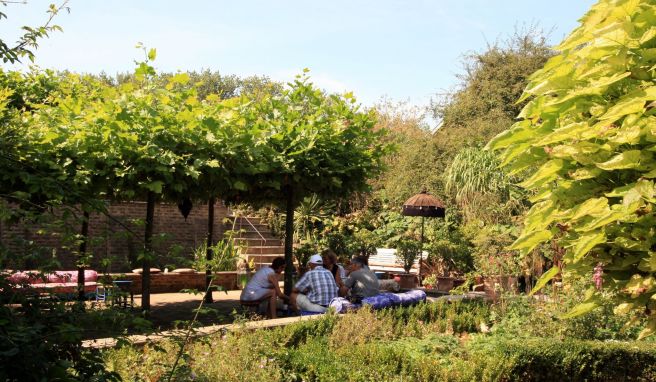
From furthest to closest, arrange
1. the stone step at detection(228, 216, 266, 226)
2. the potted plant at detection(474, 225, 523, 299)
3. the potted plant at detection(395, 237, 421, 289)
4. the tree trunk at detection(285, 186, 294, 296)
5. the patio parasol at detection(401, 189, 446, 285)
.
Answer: the stone step at detection(228, 216, 266, 226)
the potted plant at detection(395, 237, 421, 289)
the patio parasol at detection(401, 189, 446, 285)
the potted plant at detection(474, 225, 523, 299)
the tree trunk at detection(285, 186, 294, 296)

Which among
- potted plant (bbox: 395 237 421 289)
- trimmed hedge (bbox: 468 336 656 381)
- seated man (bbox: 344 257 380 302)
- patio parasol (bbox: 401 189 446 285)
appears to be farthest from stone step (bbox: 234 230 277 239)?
trimmed hedge (bbox: 468 336 656 381)

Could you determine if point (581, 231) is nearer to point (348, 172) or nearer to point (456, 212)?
point (348, 172)

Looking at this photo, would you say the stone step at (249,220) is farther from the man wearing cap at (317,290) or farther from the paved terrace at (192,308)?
the man wearing cap at (317,290)

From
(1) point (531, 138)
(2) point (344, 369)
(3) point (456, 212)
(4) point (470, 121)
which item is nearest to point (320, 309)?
(2) point (344, 369)

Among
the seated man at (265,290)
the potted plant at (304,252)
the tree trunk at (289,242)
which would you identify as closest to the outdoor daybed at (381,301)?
the seated man at (265,290)

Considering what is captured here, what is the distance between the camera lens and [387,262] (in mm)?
17453

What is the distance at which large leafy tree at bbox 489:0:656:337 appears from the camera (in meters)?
1.86

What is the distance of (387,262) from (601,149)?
51.3ft

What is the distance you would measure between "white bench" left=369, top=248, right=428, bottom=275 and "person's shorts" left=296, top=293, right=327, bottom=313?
720cm

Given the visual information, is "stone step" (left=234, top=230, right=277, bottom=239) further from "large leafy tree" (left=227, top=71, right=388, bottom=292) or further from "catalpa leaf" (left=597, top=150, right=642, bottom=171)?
"catalpa leaf" (left=597, top=150, right=642, bottom=171)

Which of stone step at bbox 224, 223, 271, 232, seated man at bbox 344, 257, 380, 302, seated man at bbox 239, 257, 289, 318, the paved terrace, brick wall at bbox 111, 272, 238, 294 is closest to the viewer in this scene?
the paved terrace

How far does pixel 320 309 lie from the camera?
360 inches

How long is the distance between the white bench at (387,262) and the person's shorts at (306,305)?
7.20 meters

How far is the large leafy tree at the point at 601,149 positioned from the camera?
1.86 metres
